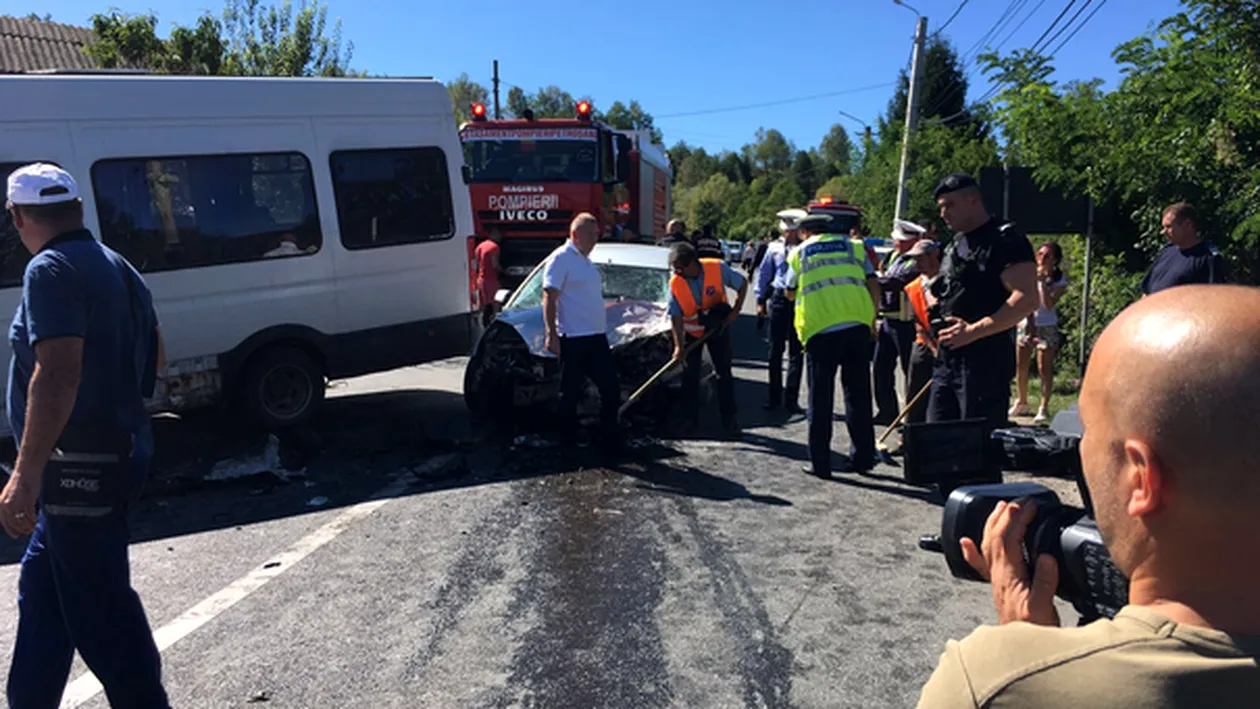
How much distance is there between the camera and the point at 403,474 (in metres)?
6.37

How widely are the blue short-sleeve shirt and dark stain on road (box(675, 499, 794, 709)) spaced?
89.6 inches

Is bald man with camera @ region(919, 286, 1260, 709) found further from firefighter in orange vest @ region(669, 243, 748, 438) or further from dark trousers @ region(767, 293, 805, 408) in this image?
dark trousers @ region(767, 293, 805, 408)

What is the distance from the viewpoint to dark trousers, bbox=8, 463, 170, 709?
2.65 metres

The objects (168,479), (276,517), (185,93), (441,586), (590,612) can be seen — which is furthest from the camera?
(185,93)

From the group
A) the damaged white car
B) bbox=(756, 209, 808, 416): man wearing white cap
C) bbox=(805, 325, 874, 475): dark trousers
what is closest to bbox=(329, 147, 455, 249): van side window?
the damaged white car

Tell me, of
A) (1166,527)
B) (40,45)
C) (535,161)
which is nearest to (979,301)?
(1166,527)

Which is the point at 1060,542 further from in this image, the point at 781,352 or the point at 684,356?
the point at 781,352

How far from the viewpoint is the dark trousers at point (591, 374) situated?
674cm

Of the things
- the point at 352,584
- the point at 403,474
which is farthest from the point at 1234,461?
the point at 403,474

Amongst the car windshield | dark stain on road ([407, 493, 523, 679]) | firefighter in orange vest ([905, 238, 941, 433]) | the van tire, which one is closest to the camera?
dark stain on road ([407, 493, 523, 679])

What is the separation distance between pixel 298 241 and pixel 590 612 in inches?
182

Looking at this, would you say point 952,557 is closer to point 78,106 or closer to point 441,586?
point 441,586

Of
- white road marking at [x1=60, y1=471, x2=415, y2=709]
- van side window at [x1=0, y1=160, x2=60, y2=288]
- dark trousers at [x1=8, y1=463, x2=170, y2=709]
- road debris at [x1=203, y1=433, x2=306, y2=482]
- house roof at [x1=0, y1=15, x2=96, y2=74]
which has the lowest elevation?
white road marking at [x1=60, y1=471, x2=415, y2=709]

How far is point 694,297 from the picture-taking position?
7.43m
